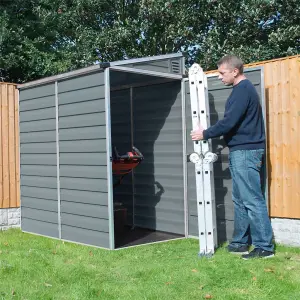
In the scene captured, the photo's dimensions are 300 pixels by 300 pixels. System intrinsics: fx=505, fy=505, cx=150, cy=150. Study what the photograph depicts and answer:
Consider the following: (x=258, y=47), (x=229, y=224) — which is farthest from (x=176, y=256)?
(x=258, y=47)

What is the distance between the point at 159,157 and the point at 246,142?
6.73 ft

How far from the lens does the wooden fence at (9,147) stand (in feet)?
23.4

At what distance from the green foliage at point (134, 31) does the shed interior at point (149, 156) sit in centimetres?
487

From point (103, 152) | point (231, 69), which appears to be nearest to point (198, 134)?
point (231, 69)

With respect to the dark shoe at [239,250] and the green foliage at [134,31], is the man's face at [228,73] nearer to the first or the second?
the dark shoe at [239,250]

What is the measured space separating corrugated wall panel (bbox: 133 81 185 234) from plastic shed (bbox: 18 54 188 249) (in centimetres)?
1

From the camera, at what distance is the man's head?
4988 millimetres

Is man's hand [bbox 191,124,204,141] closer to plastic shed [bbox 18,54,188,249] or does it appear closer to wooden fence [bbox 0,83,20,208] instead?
plastic shed [bbox 18,54,188,249]

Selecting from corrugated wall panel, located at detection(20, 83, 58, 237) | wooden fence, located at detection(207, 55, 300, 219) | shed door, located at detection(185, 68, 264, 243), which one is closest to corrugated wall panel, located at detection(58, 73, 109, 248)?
corrugated wall panel, located at detection(20, 83, 58, 237)

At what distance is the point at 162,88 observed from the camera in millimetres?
6668

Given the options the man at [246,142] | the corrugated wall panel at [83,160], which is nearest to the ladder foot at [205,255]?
the man at [246,142]

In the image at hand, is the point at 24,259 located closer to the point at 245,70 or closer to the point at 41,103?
the point at 41,103

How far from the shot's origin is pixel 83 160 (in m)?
6.04

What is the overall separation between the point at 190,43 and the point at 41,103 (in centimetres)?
670
